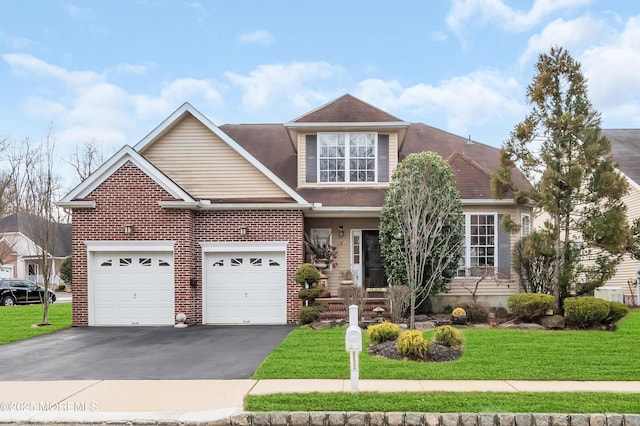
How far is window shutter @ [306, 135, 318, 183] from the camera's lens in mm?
17094

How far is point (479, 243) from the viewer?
52.2ft

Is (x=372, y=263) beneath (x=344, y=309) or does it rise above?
above

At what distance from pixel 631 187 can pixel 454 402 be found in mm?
18662

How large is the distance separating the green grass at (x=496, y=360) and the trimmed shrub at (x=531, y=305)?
1.05 m

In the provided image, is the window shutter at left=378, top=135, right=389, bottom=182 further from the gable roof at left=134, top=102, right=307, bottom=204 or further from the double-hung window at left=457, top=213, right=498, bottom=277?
the gable roof at left=134, top=102, right=307, bottom=204

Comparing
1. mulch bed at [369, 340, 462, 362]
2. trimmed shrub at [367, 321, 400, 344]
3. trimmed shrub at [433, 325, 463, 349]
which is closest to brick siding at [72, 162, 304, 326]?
trimmed shrub at [367, 321, 400, 344]

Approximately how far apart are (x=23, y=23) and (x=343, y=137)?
1035 centimetres

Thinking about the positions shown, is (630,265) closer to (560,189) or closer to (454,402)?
(560,189)

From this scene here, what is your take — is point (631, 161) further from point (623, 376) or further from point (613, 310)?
point (623, 376)

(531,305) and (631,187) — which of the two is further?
(631,187)

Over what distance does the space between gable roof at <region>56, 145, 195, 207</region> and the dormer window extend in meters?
4.85

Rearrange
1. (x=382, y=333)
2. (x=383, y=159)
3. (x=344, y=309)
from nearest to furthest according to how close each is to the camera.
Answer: (x=382, y=333) → (x=344, y=309) → (x=383, y=159)

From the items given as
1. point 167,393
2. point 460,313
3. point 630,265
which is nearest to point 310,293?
point 460,313

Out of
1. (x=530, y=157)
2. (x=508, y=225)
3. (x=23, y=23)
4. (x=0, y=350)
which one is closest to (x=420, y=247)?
(x=508, y=225)
